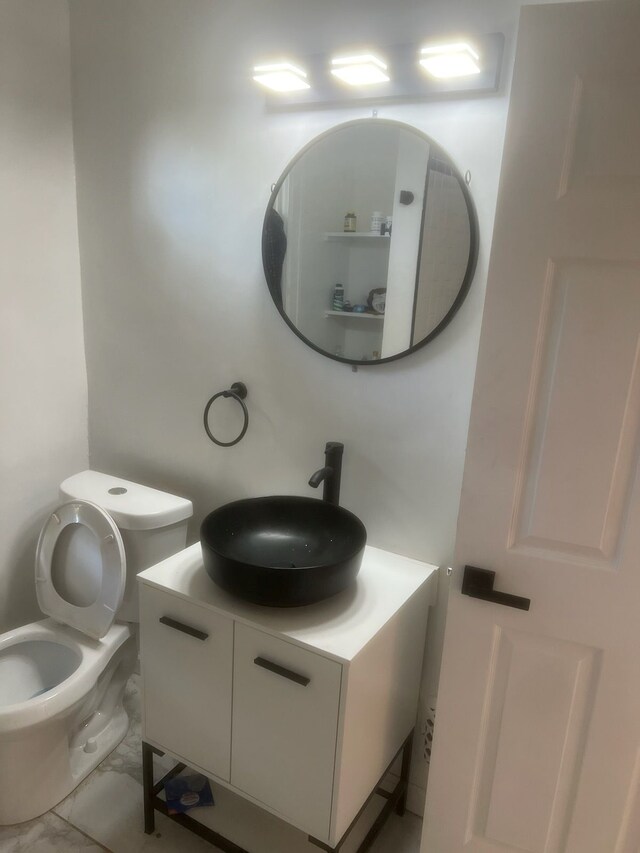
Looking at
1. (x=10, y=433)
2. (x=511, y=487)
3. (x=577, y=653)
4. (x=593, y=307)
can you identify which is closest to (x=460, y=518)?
(x=511, y=487)

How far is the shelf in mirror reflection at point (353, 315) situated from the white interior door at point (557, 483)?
1.42 ft

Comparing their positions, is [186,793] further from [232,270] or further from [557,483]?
[232,270]

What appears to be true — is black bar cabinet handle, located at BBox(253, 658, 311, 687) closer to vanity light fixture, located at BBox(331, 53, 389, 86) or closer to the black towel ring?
the black towel ring

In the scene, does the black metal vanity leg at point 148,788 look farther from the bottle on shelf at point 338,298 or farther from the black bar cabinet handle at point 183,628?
the bottle on shelf at point 338,298

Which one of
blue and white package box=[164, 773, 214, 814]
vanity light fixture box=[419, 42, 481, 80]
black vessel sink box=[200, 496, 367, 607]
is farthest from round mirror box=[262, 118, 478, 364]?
blue and white package box=[164, 773, 214, 814]

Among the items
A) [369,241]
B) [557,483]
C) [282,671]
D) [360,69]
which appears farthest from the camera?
[369,241]

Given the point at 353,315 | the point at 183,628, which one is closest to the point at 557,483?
the point at 353,315

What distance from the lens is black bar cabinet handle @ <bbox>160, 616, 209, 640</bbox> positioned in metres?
1.42

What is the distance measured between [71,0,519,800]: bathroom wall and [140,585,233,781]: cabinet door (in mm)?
512

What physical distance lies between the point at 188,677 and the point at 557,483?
101 centimetres

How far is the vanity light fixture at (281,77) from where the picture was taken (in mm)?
1472

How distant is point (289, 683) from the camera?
1316mm

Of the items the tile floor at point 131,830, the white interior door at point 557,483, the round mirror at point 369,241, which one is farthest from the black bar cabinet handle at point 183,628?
the round mirror at point 369,241

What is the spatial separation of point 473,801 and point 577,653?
0.49 metres
